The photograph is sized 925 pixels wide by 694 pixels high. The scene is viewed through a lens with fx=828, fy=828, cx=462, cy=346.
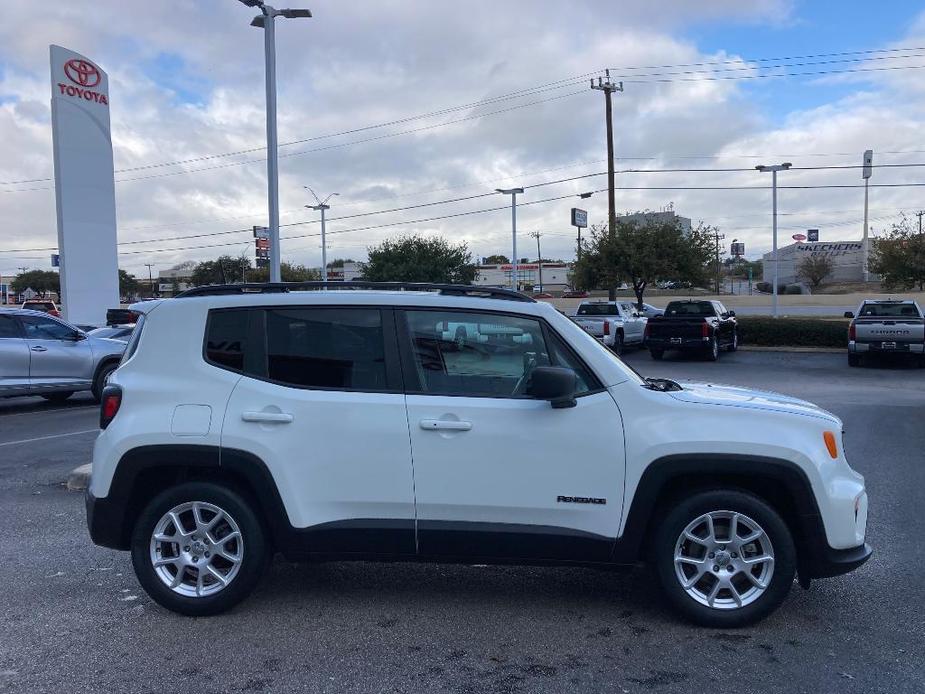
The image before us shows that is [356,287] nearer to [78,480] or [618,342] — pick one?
[78,480]

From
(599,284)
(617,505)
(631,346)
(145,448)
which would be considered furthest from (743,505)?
(599,284)

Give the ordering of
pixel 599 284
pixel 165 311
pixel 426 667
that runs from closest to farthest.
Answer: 1. pixel 426 667
2. pixel 165 311
3. pixel 599 284

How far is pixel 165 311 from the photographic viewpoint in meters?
4.92

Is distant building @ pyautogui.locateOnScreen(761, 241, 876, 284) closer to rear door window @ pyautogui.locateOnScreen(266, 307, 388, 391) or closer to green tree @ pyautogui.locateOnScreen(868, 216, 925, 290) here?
green tree @ pyautogui.locateOnScreen(868, 216, 925, 290)

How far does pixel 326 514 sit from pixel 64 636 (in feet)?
5.12

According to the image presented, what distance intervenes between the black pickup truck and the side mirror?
64.8 ft

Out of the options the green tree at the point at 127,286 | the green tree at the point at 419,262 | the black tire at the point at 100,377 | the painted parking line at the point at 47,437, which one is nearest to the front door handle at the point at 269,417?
the painted parking line at the point at 47,437

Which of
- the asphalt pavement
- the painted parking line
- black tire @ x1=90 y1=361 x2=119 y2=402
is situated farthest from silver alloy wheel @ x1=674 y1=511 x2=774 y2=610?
black tire @ x1=90 y1=361 x2=119 y2=402

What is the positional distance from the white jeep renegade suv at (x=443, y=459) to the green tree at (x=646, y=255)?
1155 inches

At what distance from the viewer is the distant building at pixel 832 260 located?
97750 mm

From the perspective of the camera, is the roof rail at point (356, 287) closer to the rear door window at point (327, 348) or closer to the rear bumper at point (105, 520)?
the rear door window at point (327, 348)

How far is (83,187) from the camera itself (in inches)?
1017

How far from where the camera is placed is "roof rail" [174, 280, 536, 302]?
4.93 m

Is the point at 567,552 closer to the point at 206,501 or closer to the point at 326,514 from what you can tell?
the point at 326,514
